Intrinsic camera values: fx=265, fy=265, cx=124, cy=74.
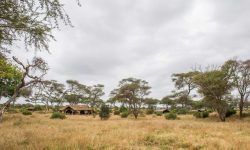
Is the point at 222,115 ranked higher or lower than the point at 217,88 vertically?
lower

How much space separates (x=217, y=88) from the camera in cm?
3788

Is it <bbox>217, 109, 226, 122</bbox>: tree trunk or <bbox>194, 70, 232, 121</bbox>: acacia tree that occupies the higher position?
<bbox>194, 70, 232, 121</bbox>: acacia tree

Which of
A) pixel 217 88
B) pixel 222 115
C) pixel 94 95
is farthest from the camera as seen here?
pixel 94 95

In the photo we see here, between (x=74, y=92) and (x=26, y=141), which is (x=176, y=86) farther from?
(x=26, y=141)

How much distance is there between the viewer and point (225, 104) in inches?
1485

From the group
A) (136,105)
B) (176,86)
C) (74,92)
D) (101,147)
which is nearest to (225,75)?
(136,105)

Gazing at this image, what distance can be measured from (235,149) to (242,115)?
30380 mm

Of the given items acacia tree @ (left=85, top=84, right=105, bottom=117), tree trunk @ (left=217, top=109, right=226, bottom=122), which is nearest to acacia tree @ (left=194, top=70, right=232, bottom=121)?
tree trunk @ (left=217, top=109, right=226, bottom=122)

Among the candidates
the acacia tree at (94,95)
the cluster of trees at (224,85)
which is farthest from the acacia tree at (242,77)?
the acacia tree at (94,95)

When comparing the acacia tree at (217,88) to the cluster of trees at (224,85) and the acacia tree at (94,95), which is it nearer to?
the cluster of trees at (224,85)

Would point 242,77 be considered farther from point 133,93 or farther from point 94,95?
point 94,95

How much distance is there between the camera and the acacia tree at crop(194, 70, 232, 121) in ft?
123

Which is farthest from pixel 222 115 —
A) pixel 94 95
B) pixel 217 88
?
pixel 94 95

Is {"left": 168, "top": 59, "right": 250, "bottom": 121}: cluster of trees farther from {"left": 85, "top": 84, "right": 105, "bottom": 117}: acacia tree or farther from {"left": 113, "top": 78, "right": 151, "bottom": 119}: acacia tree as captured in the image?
{"left": 85, "top": 84, "right": 105, "bottom": 117}: acacia tree
